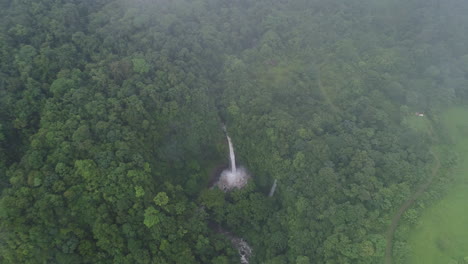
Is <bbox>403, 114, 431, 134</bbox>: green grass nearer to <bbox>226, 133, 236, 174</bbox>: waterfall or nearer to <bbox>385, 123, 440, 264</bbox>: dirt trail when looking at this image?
<bbox>385, 123, 440, 264</bbox>: dirt trail

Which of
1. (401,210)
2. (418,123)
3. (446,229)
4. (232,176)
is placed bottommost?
(232,176)

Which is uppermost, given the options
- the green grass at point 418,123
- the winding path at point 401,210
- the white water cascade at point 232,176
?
the green grass at point 418,123

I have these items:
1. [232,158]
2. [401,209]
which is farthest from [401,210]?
[232,158]

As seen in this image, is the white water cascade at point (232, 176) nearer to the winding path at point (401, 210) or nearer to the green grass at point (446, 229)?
the winding path at point (401, 210)

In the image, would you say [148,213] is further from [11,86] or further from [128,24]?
[128,24]

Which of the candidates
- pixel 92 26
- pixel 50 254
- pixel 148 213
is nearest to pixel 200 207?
pixel 148 213

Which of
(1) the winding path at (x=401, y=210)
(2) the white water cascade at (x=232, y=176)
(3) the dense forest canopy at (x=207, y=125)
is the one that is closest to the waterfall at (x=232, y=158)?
(2) the white water cascade at (x=232, y=176)

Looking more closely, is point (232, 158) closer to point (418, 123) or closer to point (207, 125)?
point (207, 125)

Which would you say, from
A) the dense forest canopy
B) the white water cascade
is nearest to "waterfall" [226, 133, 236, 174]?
the white water cascade
